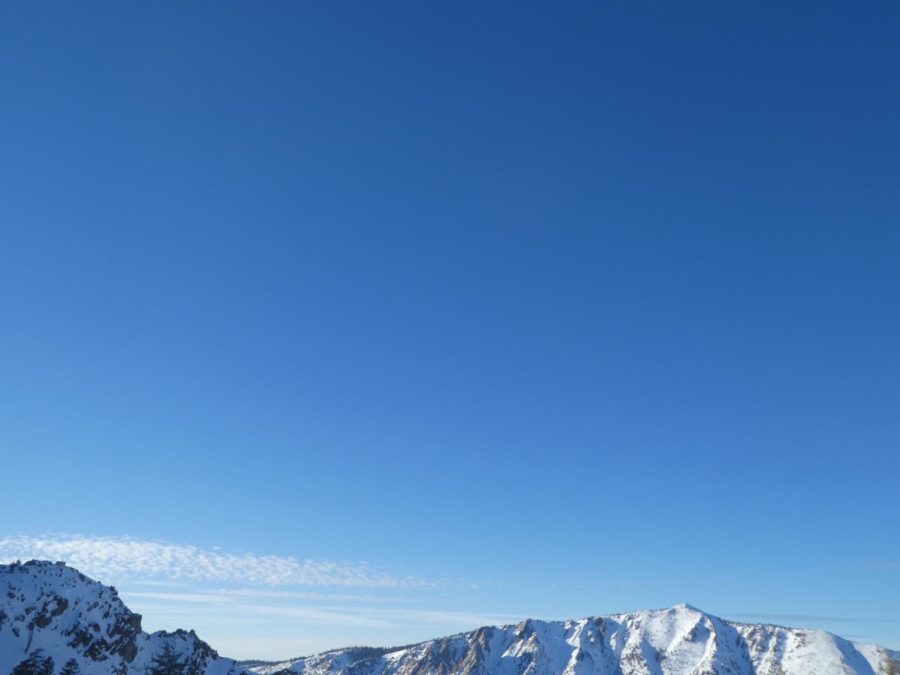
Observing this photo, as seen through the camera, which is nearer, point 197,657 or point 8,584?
point 8,584

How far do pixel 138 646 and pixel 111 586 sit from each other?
16823 mm

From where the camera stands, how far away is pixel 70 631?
5143 inches

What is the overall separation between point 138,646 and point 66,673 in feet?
102

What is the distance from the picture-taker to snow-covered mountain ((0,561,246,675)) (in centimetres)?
11962

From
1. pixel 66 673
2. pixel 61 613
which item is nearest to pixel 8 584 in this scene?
pixel 61 613

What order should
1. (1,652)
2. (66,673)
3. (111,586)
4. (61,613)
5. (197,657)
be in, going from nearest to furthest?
(1,652)
(66,673)
(61,613)
(111,586)
(197,657)

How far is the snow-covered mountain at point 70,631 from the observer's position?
120 meters

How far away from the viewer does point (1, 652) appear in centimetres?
11462

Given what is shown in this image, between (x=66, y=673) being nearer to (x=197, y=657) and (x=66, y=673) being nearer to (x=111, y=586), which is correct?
(x=111, y=586)

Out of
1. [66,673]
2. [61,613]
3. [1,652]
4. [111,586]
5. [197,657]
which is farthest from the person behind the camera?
[197,657]

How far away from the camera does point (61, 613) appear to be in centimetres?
13162

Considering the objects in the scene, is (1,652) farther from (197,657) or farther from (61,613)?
(197,657)

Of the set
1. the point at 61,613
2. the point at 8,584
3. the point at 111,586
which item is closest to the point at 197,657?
the point at 111,586

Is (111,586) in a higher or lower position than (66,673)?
higher
